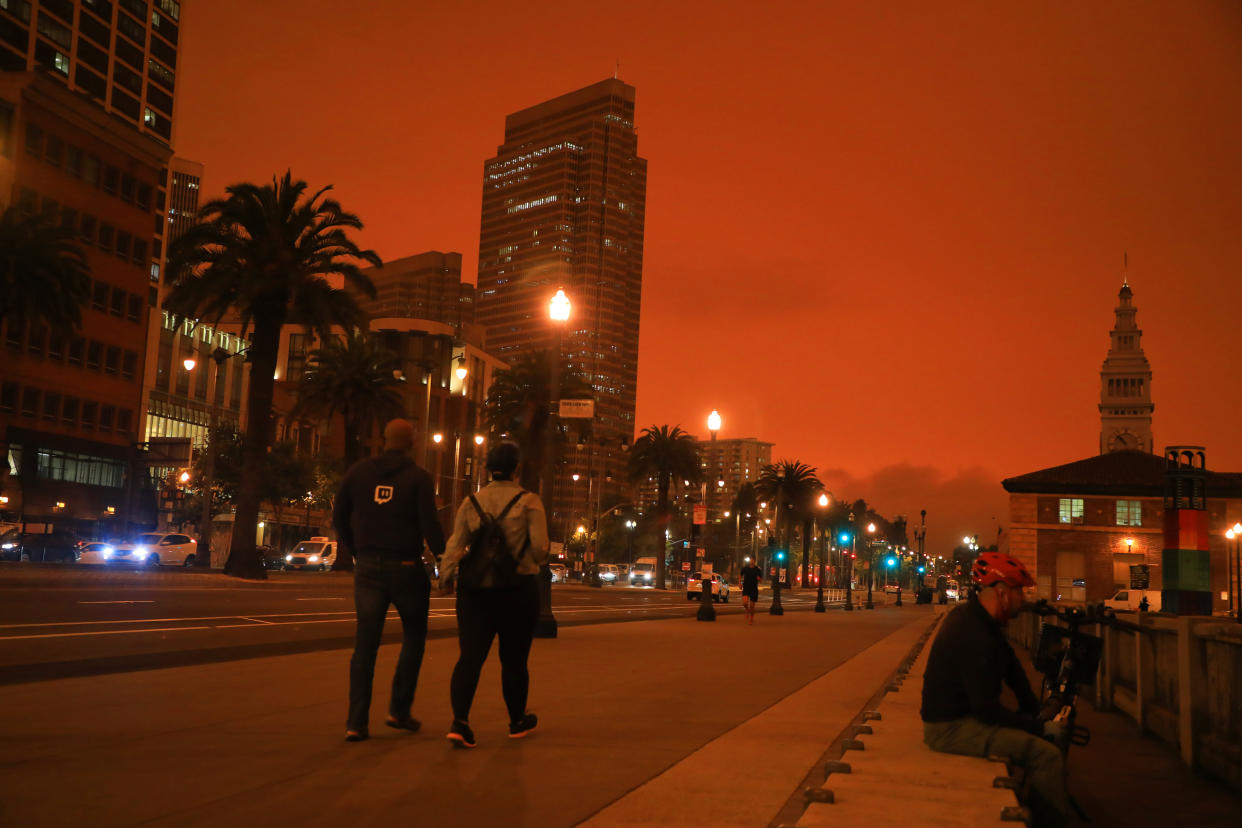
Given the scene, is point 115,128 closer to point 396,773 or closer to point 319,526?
point 319,526

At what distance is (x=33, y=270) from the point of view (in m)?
40.6

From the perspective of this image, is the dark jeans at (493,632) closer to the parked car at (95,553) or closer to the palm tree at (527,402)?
the palm tree at (527,402)

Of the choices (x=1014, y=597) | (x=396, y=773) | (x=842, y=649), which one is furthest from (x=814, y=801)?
(x=842, y=649)

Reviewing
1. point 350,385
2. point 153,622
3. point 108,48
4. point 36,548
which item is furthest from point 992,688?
point 108,48

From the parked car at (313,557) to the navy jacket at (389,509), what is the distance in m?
50.8

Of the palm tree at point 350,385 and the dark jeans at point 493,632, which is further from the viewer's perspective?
the palm tree at point 350,385

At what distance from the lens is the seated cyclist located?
528 centimetres

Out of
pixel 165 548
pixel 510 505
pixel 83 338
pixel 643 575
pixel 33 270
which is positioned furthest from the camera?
pixel 643 575

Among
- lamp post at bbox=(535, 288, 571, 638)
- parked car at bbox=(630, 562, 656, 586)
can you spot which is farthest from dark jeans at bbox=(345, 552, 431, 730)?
parked car at bbox=(630, 562, 656, 586)

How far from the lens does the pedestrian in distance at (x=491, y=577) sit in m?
6.74

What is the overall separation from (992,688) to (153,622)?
14.5 meters

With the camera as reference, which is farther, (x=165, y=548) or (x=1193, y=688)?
(x=165, y=548)

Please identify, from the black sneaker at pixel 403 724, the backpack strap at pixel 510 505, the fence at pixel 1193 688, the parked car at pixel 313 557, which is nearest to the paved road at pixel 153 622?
the black sneaker at pixel 403 724

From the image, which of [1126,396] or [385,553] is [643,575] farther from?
[1126,396]
